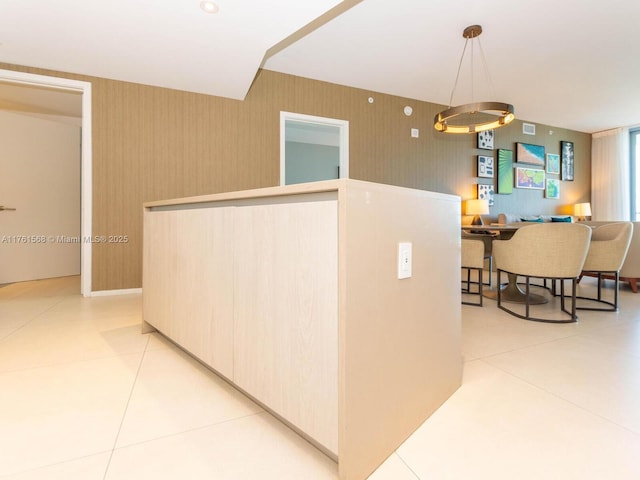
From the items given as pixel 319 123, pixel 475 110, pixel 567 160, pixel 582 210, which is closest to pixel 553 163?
pixel 567 160

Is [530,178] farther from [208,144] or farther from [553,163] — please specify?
[208,144]

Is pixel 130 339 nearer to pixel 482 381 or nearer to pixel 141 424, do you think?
pixel 141 424

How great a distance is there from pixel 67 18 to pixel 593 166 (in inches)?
353

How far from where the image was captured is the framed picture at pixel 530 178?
6.19m

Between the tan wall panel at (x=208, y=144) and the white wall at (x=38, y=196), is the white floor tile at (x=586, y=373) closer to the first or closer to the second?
the tan wall panel at (x=208, y=144)

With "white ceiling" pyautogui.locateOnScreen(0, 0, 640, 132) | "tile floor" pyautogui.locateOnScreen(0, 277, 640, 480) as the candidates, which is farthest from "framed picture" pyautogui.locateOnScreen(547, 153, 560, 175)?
"tile floor" pyautogui.locateOnScreen(0, 277, 640, 480)

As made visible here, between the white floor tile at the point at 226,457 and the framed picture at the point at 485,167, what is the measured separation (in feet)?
18.7

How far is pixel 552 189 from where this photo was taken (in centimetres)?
664

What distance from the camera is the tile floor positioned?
3.17 feet

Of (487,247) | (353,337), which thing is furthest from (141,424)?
(487,247)

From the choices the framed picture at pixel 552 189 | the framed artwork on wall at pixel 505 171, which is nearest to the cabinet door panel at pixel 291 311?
the framed artwork on wall at pixel 505 171

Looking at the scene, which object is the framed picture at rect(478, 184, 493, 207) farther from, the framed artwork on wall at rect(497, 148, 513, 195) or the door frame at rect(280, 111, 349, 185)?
the door frame at rect(280, 111, 349, 185)

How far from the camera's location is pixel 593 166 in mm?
7160

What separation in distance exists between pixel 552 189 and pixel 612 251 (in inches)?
179
